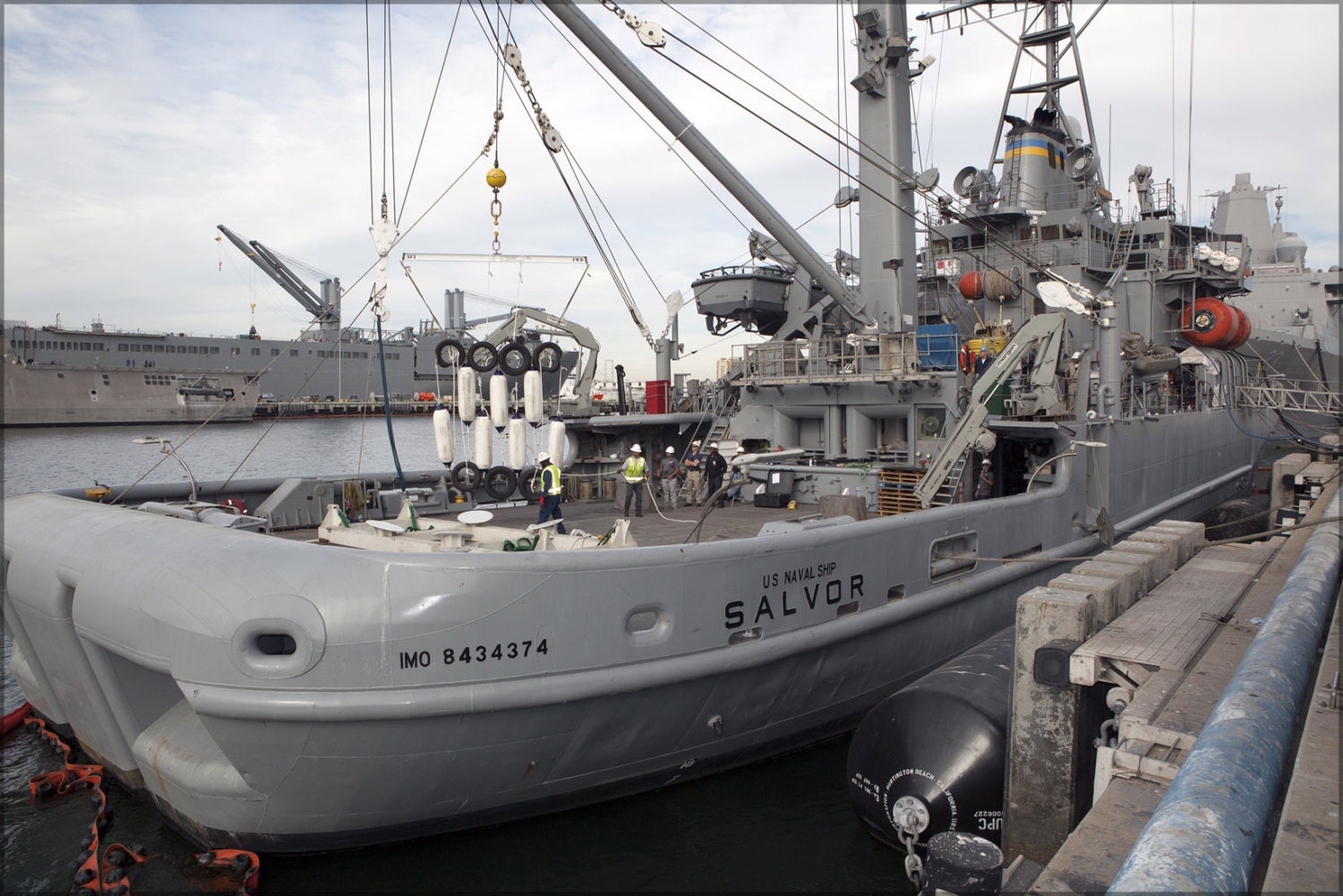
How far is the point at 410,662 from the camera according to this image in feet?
17.6

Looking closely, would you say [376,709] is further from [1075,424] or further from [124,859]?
[1075,424]

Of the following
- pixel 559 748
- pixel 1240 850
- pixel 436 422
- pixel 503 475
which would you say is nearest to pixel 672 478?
pixel 503 475

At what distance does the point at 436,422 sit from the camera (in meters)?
8.06

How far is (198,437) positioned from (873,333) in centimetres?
5438

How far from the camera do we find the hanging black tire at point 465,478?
351 inches

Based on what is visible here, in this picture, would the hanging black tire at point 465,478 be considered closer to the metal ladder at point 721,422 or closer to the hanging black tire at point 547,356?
the hanging black tire at point 547,356

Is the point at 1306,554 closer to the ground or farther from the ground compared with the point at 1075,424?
closer to the ground

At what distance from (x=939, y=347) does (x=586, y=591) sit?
7450 mm

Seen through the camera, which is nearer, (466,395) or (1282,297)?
(466,395)

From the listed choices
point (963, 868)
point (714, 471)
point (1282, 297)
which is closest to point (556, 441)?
point (714, 471)

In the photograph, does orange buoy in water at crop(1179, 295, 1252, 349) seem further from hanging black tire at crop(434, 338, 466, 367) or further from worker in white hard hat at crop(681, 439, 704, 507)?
hanging black tire at crop(434, 338, 466, 367)

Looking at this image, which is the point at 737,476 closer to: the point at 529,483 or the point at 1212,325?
the point at 529,483

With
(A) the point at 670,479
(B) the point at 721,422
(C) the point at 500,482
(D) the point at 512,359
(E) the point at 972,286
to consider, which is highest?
(E) the point at 972,286

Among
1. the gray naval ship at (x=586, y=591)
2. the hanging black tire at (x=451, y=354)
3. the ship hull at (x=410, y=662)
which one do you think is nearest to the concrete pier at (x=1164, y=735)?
the gray naval ship at (x=586, y=591)
